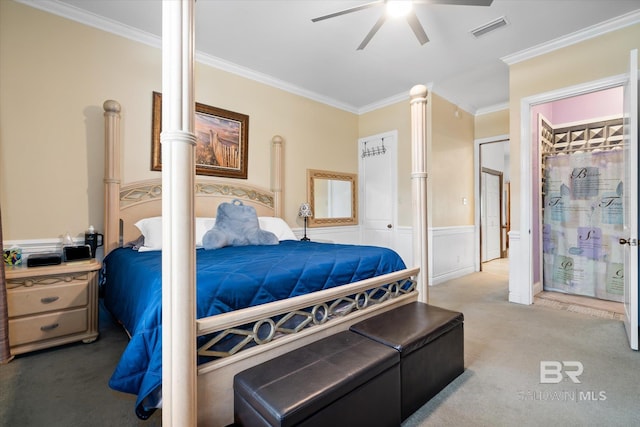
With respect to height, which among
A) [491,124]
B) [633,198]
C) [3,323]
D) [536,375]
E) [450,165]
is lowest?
[536,375]

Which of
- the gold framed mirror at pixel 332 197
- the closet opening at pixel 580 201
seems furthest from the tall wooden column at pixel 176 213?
the closet opening at pixel 580 201

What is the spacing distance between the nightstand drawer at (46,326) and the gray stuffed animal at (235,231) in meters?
1.06

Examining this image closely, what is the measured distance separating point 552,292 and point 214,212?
14.5 feet

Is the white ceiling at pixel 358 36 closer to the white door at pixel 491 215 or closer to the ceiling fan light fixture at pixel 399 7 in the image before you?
the ceiling fan light fixture at pixel 399 7

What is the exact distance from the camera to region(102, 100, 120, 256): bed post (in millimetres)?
2586

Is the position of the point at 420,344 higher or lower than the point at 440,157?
lower

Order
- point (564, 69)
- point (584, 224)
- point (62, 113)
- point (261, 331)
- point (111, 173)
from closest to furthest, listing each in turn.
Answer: point (261, 331)
point (62, 113)
point (111, 173)
point (564, 69)
point (584, 224)

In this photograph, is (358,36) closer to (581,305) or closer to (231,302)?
(231,302)

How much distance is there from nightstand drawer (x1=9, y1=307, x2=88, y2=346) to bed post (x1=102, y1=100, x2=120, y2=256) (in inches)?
23.1

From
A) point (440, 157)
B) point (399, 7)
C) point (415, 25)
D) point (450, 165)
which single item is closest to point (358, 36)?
point (415, 25)

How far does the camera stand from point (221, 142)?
3.42 m

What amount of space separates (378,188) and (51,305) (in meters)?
4.04

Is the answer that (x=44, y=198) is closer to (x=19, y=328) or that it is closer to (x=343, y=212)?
(x=19, y=328)

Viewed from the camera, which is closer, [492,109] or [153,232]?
[153,232]
